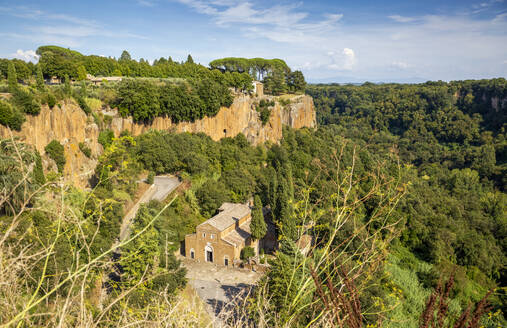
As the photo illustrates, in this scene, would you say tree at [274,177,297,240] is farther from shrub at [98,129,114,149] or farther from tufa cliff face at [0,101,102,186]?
shrub at [98,129,114,149]

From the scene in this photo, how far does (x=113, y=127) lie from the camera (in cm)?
2555

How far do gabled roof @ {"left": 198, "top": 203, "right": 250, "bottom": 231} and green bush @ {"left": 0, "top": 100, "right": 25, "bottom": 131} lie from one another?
12092 mm

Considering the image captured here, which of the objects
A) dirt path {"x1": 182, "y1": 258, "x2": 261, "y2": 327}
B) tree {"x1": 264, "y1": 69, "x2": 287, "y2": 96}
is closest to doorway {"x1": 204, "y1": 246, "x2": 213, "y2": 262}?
dirt path {"x1": 182, "y1": 258, "x2": 261, "y2": 327}

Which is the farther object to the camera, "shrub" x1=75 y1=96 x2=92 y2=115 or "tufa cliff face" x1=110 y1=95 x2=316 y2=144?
"tufa cliff face" x1=110 y1=95 x2=316 y2=144

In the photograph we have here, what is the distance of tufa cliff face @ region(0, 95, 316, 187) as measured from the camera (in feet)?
60.8

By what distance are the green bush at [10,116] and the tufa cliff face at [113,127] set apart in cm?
37

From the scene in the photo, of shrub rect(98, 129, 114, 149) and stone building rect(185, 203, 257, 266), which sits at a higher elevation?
shrub rect(98, 129, 114, 149)

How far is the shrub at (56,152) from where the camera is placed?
18922mm

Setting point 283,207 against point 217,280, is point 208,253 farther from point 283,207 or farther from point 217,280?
point 283,207

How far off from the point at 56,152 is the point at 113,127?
6771mm

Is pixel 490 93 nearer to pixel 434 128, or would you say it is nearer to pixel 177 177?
pixel 434 128

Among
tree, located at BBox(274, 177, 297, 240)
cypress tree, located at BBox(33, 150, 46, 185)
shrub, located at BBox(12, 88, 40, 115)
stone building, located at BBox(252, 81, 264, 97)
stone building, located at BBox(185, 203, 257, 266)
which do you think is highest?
stone building, located at BBox(252, 81, 264, 97)

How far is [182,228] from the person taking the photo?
22859mm

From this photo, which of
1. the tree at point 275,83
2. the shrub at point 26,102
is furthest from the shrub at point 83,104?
the tree at point 275,83
